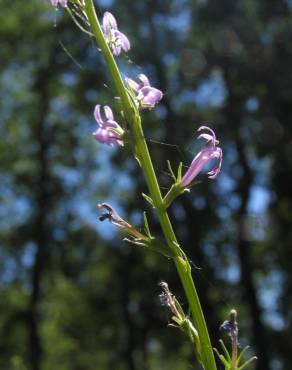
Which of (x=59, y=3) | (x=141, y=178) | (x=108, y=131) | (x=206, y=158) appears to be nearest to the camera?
(x=108, y=131)

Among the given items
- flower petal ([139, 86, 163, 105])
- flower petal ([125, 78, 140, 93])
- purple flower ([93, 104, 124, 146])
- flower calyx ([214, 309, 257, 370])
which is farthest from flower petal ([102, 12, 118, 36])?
flower calyx ([214, 309, 257, 370])

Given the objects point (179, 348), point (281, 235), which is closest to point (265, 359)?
point (281, 235)

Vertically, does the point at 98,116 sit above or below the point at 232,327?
above

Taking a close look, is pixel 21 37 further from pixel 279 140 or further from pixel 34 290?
pixel 279 140

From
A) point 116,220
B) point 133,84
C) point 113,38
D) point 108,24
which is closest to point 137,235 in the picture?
point 116,220

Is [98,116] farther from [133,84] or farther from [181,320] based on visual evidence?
[181,320]

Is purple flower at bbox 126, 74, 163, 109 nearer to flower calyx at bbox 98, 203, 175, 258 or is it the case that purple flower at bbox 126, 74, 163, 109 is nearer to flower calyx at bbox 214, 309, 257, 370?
flower calyx at bbox 98, 203, 175, 258

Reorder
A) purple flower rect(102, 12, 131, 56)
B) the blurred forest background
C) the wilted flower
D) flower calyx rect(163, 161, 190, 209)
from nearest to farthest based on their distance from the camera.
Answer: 1. flower calyx rect(163, 161, 190, 209)
2. the wilted flower
3. purple flower rect(102, 12, 131, 56)
4. the blurred forest background
